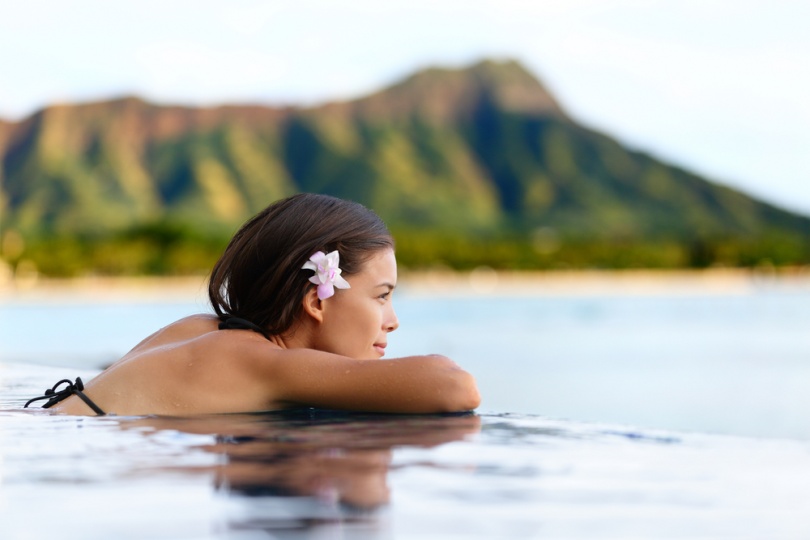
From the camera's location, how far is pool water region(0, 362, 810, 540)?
2.34 metres

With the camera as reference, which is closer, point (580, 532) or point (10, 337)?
point (580, 532)

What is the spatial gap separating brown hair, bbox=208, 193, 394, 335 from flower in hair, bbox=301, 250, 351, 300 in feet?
0.19

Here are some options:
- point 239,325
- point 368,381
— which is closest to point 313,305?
point 239,325

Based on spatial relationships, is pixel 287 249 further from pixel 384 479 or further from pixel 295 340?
pixel 384 479

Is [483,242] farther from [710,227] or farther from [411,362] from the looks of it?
[411,362]

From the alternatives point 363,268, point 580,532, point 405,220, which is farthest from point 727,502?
point 405,220

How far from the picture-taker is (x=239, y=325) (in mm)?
3812

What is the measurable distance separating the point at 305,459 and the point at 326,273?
0.79 m

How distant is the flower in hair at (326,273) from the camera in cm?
368

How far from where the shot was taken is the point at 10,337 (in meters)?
34.3

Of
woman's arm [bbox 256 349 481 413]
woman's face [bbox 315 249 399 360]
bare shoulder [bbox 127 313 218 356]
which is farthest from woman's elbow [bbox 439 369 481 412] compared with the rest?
bare shoulder [bbox 127 313 218 356]

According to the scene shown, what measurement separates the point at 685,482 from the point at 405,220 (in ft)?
619

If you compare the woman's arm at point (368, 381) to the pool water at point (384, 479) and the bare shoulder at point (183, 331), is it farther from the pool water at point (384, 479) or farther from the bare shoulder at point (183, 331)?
the bare shoulder at point (183, 331)

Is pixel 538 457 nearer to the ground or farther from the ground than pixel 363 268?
nearer to the ground
